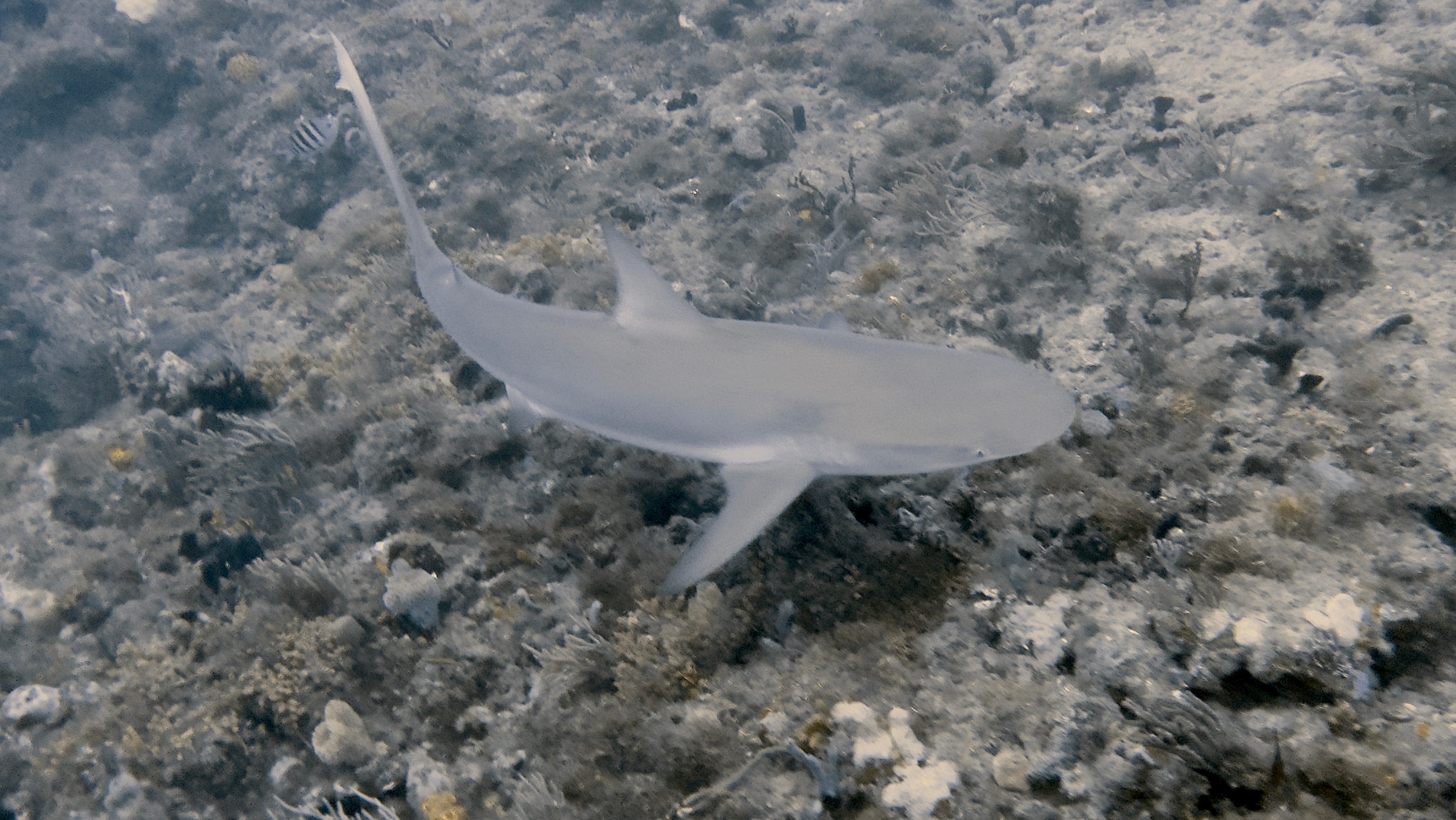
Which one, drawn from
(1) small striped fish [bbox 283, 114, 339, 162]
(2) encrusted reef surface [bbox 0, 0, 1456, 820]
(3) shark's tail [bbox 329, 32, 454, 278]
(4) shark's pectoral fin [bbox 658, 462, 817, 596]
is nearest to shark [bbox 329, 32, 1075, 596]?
(4) shark's pectoral fin [bbox 658, 462, 817, 596]

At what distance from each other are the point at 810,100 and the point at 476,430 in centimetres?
743

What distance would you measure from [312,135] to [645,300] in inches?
409

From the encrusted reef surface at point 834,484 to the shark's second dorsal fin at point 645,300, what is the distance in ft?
4.50

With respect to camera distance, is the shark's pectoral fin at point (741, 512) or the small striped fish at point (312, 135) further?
the small striped fish at point (312, 135)

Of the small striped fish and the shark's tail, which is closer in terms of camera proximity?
the shark's tail

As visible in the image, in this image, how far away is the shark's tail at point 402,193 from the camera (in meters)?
4.90

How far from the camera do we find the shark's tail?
16.1 feet

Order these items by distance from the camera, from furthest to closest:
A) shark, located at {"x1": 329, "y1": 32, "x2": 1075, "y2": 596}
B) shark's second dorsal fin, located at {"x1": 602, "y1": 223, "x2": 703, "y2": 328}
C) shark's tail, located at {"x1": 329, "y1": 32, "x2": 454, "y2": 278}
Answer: shark's tail, located at {"x1": 329, "y1": 32, "x2": 454, "y2": 278}
shark's second dorsal fin, located at {"x1": 602, "y1": 223, "x2": 703, "y2": 328}
shark, located at {"x1": 329, "y1": 32, "x2": 1075, "y2": 596}

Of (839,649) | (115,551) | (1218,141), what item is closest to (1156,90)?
(1218,141)

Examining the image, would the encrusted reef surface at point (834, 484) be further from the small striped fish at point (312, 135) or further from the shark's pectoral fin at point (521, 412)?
the shark's pectoral fin at point (521, 412)

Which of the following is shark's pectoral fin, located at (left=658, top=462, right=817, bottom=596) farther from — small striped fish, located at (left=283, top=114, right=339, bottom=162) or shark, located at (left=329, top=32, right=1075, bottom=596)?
small striped fish, located at (left=283, top=114, right=339, bottom=162)

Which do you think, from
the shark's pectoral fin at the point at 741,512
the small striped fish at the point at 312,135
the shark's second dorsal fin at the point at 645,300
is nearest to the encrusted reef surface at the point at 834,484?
the small striped fish at the point at 312,135

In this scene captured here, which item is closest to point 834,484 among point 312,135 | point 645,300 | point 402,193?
point 645,300

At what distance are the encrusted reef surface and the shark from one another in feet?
2.50
